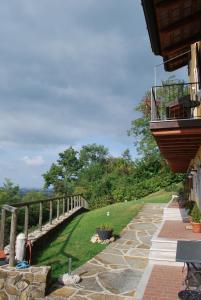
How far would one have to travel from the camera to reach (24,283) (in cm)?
720

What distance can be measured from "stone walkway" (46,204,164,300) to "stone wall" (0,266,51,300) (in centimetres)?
32

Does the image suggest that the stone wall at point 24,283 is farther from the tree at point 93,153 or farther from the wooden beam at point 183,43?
the tree at point 93,153

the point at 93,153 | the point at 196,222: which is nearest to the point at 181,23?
the point at 196,222

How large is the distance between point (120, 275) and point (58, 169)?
157 feet

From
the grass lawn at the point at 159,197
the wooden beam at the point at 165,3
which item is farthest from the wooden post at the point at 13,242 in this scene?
the grass lawn at the point at 159,197

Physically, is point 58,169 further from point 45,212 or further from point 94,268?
point 94,268

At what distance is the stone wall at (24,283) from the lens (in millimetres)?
7121

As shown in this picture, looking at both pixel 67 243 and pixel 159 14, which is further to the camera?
pixel 67 243

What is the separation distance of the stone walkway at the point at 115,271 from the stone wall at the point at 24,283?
317 mm

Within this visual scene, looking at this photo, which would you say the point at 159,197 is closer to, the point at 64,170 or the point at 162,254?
the point at 162,254

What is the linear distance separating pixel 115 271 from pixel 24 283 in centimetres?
270

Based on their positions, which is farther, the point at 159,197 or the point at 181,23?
the point at 159,197

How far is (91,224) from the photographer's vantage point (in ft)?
51.5

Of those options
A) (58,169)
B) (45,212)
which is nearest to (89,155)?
(58,169)
